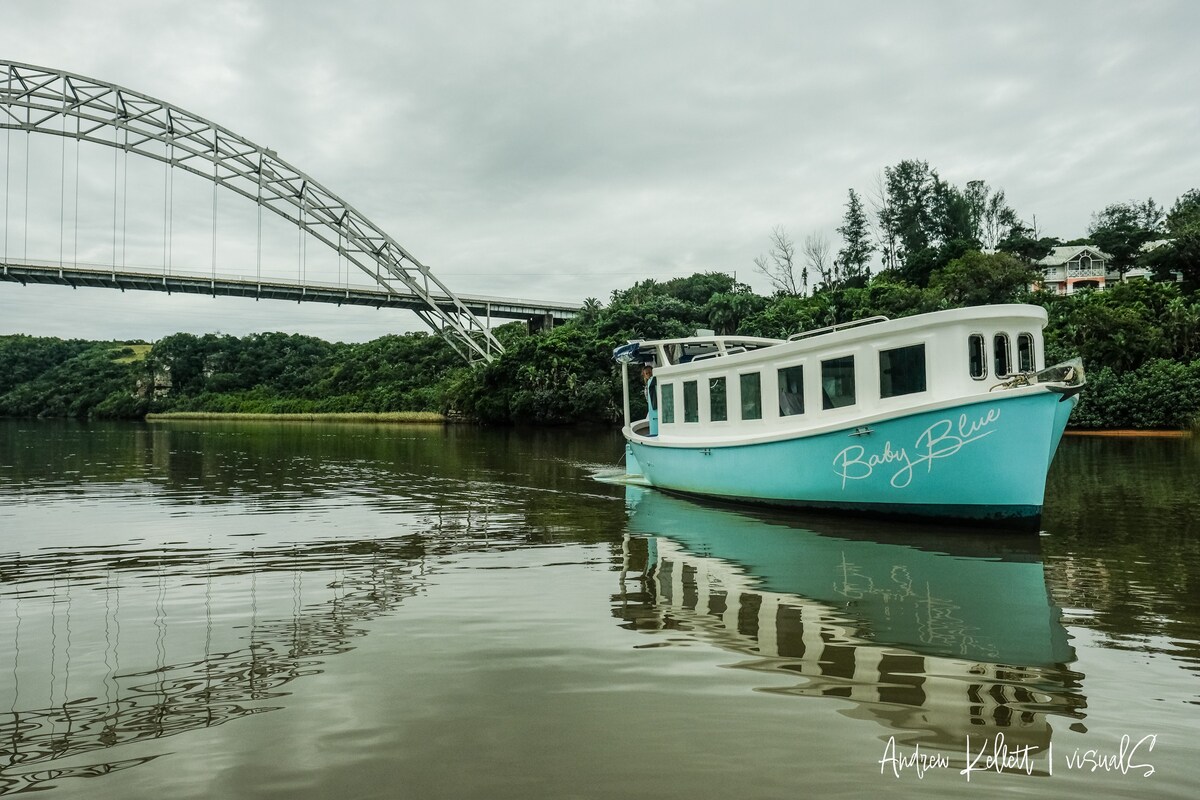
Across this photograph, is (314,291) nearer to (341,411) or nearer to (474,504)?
(341,411)

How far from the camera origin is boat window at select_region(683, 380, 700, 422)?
15720 mm

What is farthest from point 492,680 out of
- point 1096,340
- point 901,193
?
point 901,193

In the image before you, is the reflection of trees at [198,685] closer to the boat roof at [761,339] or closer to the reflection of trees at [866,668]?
the reflection of trees at [866,668]

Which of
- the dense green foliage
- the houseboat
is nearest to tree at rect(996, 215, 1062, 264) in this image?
the dense green foliage

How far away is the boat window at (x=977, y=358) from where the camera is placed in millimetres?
11133

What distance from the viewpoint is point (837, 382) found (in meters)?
12.2

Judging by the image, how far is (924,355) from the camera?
11242mm

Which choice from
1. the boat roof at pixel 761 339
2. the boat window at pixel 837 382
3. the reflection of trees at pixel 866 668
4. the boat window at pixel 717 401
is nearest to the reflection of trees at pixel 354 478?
the boat window at pixel 717 401

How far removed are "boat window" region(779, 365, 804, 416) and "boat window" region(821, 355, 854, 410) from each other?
51 cm

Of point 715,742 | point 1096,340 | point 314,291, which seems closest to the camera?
point 715,742

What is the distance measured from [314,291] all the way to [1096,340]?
55098mm

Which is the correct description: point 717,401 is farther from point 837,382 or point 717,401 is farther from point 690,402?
point 837,382

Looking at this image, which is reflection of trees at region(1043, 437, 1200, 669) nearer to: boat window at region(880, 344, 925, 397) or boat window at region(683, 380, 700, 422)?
boat window at region(880, 344, 925, 397)

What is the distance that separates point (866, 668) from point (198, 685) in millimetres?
4262
